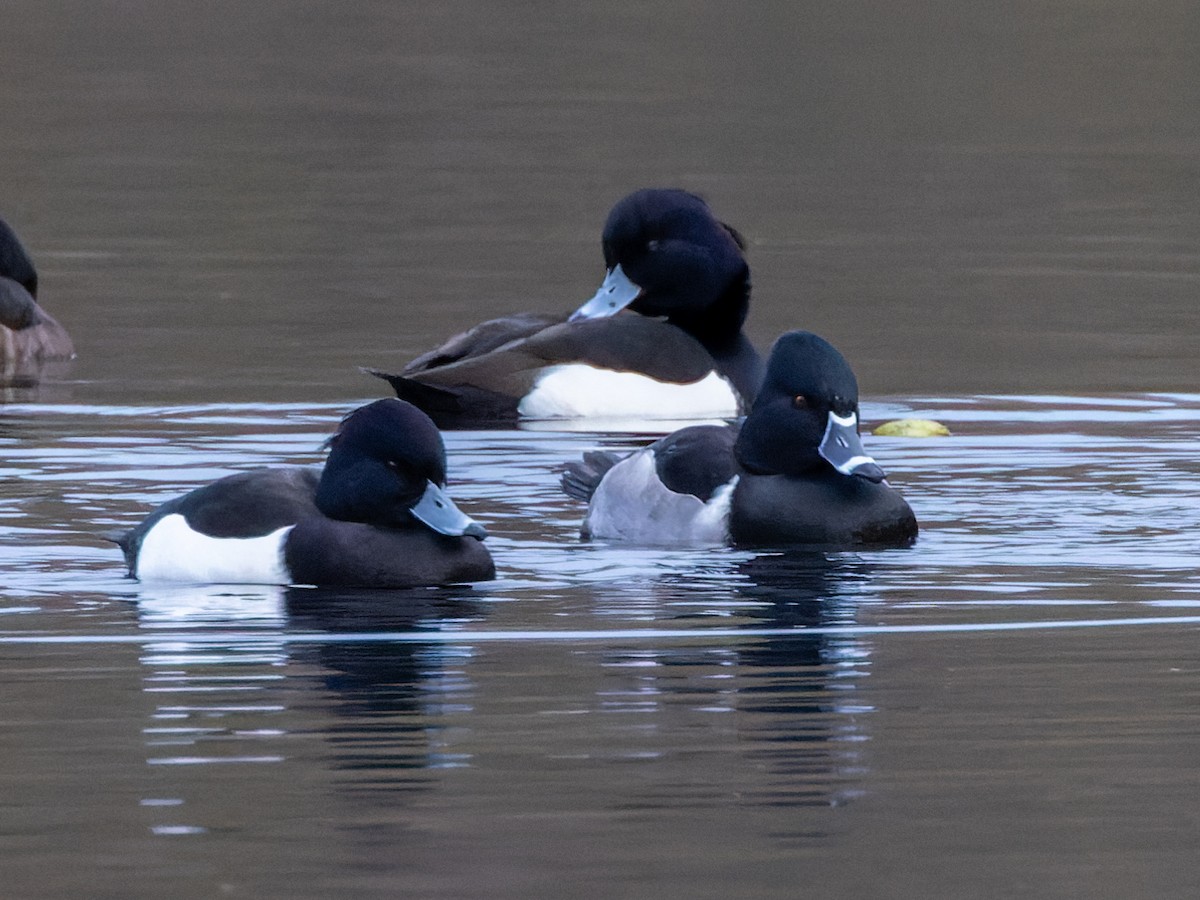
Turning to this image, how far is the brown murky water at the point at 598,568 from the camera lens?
652 cm

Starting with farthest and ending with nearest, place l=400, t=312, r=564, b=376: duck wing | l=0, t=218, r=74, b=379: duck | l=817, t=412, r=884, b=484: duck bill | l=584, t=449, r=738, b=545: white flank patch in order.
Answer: l=0, t=218, r=74, b=379: duck, l=400, t=312, r=564, b=376: duck wing, l=584, t=449, r=738, b=545: white flank patch, l=817, t=412, r=884, b=484: duck bill

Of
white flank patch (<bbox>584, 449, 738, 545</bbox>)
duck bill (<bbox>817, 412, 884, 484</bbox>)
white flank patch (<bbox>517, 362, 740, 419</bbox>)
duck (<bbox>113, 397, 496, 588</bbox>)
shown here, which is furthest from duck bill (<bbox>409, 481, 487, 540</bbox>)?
white flank patch (<bbox>517, 362, 740, 419</bbox>)

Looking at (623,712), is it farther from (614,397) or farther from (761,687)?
(614,397)

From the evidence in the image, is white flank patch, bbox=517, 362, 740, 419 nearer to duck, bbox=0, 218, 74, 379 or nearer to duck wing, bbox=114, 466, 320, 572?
duck, bbox=0, 218, 74, 379

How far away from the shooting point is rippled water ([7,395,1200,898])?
6289 millimetres

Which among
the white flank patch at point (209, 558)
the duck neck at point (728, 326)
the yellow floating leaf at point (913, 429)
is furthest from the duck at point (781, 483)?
the duck neck at point (728, 326)

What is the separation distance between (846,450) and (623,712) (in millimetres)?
3002

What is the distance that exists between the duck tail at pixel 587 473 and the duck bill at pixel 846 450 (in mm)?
1251

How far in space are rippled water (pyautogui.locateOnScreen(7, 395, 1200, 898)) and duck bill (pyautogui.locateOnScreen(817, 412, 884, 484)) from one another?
0.31 m

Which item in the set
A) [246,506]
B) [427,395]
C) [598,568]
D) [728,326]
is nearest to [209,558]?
[246,506]

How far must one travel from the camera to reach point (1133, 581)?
985cm

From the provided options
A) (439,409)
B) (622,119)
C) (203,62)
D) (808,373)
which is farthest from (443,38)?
(808,373)

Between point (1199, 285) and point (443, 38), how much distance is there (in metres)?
25.3

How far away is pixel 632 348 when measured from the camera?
14.9m
